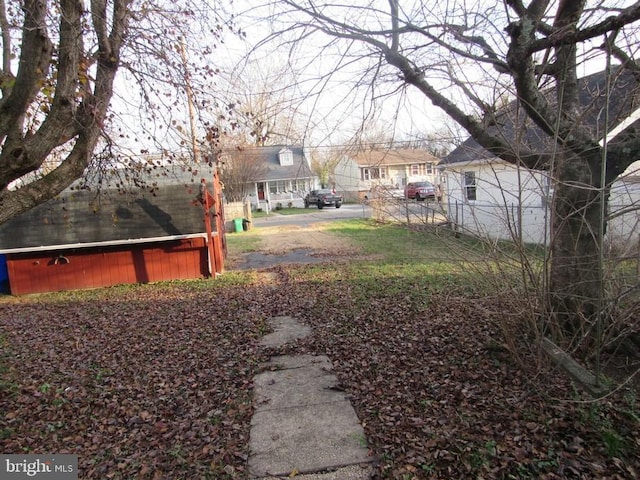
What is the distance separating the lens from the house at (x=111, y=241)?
33.8ft

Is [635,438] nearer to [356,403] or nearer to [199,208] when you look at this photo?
[356,403]

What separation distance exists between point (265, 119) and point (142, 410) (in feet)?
12.5

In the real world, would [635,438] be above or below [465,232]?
below

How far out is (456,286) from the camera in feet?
24.8

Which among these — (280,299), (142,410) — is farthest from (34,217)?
(142,410)

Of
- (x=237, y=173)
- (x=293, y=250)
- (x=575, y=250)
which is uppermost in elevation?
(x=237, y=173)

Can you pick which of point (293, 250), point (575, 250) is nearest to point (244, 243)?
point (293, 250)

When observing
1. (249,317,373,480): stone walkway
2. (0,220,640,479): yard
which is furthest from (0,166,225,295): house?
(249,317,373,480): stone walkway

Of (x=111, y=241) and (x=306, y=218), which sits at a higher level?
(x=111, y=241)

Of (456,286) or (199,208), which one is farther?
(199,208)

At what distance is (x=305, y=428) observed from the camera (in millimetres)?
3439

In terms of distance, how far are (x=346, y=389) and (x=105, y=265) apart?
9072 millimetres

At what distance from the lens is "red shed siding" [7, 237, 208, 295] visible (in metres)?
10.6

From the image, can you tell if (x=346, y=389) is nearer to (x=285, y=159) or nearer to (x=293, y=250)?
(x=293, y=250)
